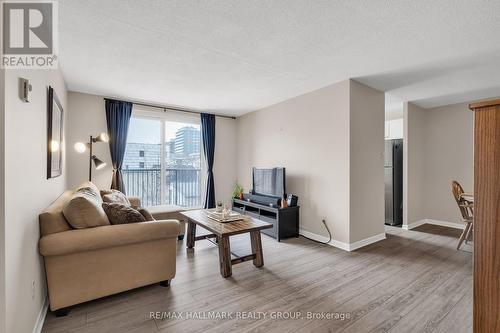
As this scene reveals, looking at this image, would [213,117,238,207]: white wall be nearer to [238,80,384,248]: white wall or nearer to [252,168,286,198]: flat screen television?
[252,168,286,198]: flat screen television

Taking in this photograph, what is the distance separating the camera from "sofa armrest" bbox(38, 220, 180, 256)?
69.8 inches

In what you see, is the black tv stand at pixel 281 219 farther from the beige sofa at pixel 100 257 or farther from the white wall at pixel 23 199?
the white wall at pixel 23 199

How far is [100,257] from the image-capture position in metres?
1.97

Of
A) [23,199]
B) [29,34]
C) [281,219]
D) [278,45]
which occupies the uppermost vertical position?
[278,45]

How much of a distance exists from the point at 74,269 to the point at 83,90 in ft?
10.4

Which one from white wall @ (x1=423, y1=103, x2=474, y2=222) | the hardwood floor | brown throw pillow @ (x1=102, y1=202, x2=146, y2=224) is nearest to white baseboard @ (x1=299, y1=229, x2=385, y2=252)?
the hardwood floor

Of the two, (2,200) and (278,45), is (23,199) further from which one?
(278,45)

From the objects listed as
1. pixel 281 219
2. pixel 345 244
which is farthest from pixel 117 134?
pixel 345 244

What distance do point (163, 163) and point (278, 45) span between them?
3.52 meters

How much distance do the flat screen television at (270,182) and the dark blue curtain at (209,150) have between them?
1175mm

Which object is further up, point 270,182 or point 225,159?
point 225,159

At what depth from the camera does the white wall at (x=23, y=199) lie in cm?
125

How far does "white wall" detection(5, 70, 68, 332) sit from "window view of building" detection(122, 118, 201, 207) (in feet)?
8.58

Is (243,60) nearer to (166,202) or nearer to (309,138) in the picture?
(309,138)
